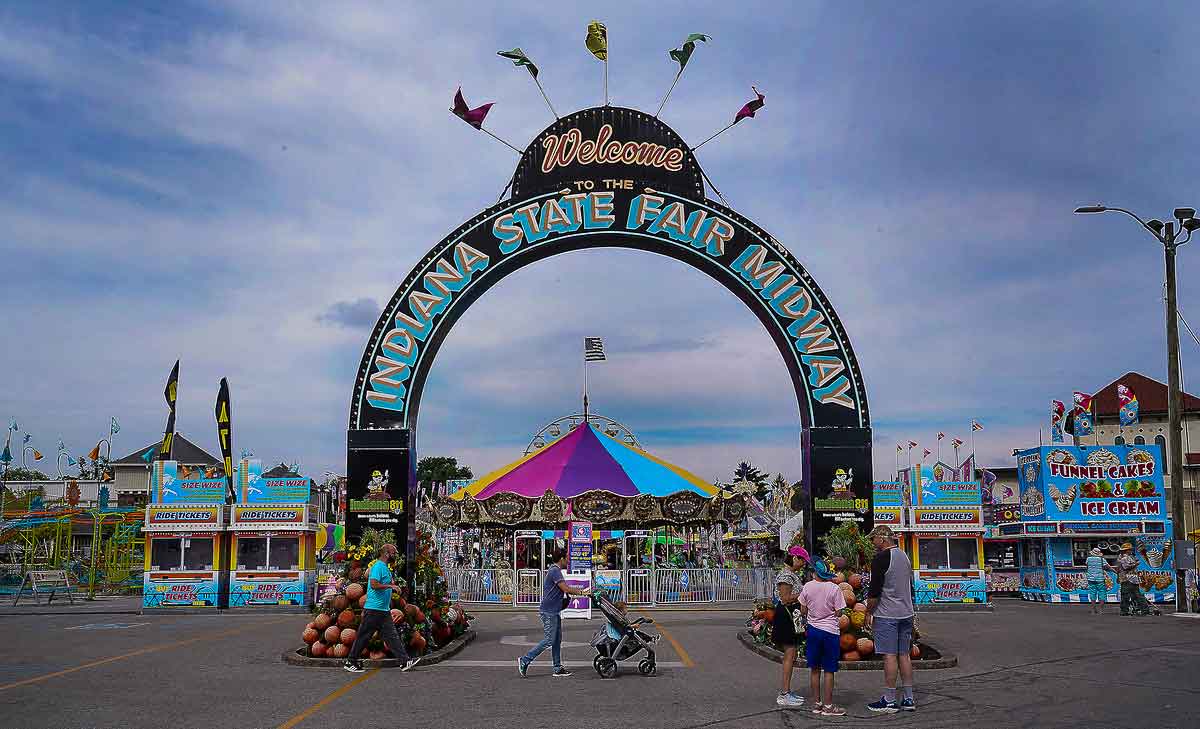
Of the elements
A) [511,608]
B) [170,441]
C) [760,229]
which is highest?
[760,229]

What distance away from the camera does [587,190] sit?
19672mm

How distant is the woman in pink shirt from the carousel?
18.2m

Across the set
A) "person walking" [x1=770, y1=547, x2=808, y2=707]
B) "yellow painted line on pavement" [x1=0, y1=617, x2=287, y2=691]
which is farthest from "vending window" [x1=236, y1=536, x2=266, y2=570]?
"person walking" [x1=770, y1=547, x2=808, y2=707]

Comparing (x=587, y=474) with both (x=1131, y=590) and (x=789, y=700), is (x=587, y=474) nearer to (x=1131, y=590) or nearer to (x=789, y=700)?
(x=1131, y=590)

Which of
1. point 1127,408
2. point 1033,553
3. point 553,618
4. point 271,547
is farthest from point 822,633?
point 1127,408

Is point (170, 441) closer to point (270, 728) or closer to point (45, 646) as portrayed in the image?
point (45, 646)

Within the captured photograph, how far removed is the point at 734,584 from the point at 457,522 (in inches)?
340

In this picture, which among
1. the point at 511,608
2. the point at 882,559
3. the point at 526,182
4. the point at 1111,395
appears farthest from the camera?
the point at 1111,395

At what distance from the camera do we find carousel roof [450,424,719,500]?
102ft

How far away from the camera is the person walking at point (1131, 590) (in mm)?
24359

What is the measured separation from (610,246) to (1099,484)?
20765mm

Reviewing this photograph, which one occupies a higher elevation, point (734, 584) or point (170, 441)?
point (170, 441)

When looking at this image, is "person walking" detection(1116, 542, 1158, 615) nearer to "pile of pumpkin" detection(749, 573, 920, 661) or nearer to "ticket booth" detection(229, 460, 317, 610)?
"pile of pumpkin" detection(749, 573, 920, 661)

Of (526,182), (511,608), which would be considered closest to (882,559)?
(526,182)
